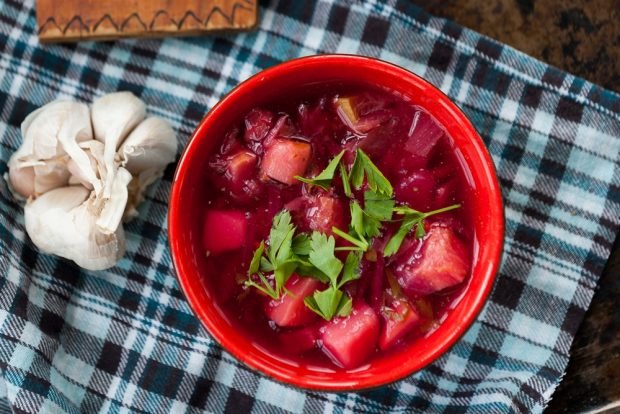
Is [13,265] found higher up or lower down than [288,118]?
lower down

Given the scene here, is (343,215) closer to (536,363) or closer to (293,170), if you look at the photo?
(293,170)

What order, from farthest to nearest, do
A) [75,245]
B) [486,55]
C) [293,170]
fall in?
[486,55] < [75,245] < [293,170]

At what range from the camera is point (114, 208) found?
1.46 metres

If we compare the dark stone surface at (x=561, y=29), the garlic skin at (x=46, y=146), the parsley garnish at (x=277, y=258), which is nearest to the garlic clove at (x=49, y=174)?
the garlic skin at (x=46, y=146)

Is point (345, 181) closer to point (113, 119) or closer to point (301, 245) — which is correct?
point (301, 245)

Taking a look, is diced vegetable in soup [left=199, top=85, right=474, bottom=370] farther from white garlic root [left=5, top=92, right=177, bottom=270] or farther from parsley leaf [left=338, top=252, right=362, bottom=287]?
white garlic root [left=5, top=92, right=177, bottom=270]

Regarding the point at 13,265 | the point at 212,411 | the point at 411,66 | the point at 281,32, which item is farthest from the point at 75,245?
the point at 411,66

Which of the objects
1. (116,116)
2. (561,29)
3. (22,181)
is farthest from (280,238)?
(561,29)

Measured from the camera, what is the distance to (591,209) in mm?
1562

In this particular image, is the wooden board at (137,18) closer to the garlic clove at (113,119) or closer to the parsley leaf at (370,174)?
the garlic clove at (113,119)

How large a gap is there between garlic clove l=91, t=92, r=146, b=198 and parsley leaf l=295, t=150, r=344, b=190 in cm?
37

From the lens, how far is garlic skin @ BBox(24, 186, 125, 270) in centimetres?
146

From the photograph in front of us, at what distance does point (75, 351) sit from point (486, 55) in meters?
0.92

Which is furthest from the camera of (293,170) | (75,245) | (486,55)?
(486,55)
